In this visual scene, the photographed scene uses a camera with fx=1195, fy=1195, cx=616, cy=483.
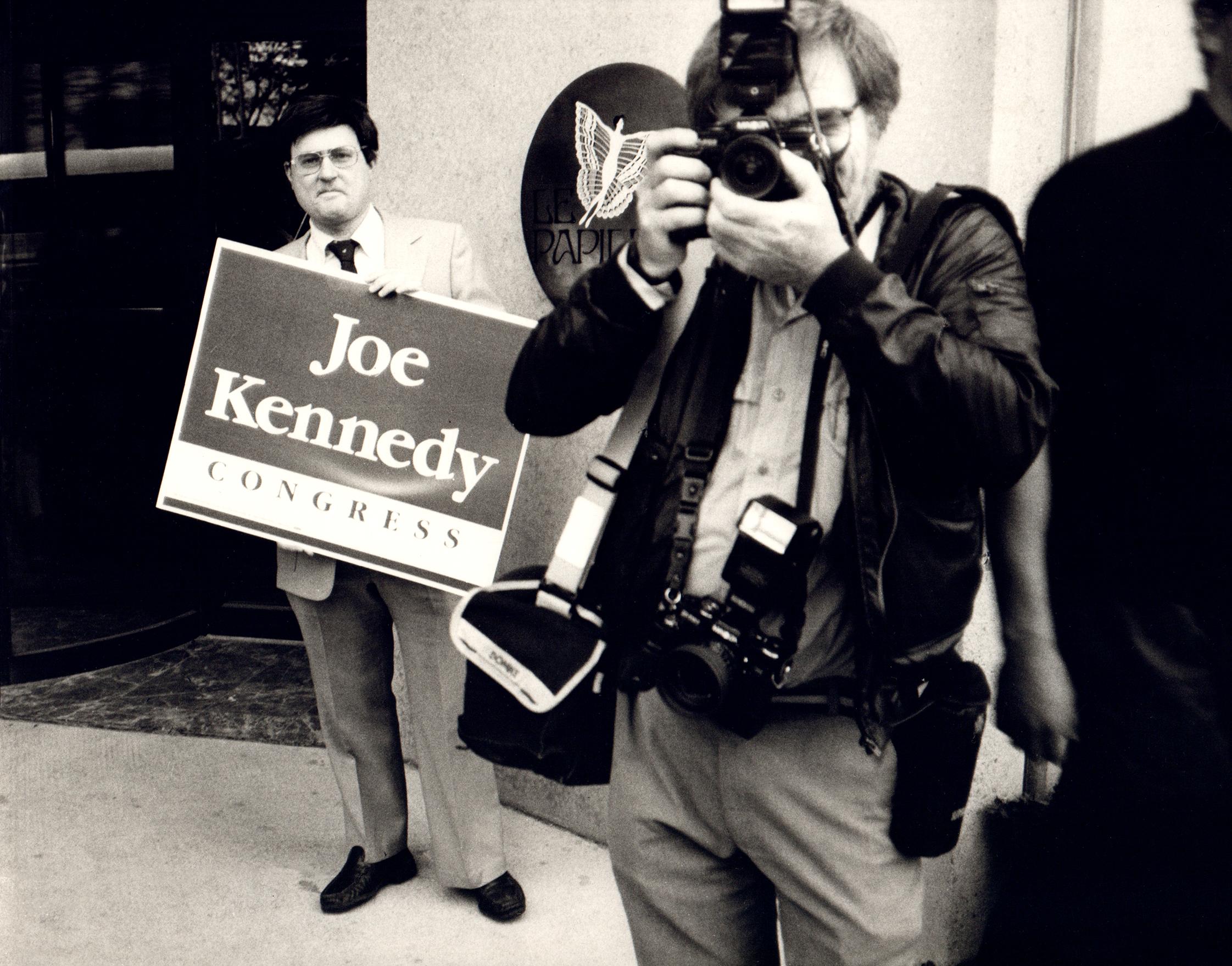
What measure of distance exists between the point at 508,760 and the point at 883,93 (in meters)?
1.07

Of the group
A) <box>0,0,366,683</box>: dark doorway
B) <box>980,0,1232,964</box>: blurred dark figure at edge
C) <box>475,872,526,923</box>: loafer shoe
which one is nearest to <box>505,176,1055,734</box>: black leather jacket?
<box>980,0,1232,964</box>: blurred dark figure at edge

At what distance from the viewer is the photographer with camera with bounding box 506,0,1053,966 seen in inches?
57.2

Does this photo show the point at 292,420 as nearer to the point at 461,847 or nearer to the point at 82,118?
the point at 461,847

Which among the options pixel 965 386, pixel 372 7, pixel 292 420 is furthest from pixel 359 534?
pixel 965 386

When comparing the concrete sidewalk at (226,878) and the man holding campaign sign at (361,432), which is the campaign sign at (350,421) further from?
the concrete sidewalk at (226,878)

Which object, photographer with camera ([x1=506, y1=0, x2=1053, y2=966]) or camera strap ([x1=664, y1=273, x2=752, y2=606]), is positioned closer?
photographer with camera ([x1=506, y1=0, x2=1053, y2=966])

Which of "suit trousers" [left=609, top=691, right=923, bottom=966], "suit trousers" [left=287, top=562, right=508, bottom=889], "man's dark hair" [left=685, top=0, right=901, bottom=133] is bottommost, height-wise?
"suit trousers" [left=287, top=562, right=508, bottom=889]

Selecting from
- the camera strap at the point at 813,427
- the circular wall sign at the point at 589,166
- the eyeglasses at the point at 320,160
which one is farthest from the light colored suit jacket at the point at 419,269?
the camera strap at the point at 813,427

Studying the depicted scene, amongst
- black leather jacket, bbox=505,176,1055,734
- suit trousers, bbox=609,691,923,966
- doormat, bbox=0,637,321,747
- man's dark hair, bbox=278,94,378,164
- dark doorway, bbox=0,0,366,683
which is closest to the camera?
black leather jacket, bbox=505,176,1055,734

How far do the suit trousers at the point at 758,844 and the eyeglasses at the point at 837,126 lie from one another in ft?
2.46

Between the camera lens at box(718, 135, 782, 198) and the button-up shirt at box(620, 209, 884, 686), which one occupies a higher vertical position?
the camera lens at box(718, 135, 782, 198)

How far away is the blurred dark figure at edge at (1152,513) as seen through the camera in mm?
1614

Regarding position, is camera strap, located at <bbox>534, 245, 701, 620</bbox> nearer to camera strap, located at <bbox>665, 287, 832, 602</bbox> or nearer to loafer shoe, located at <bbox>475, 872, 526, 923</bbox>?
camera strap, located at <bbox>665, 287, 832, 602</bbox>

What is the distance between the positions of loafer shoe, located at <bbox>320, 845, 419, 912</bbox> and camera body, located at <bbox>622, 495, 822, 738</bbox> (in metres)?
1.97
